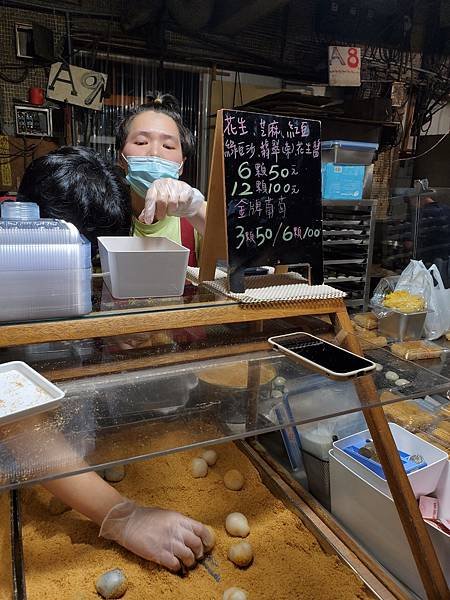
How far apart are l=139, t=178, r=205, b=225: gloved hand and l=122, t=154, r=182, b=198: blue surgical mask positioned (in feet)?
1.67

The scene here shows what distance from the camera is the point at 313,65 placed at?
5.60 meters

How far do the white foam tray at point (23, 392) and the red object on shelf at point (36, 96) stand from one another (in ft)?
13.0

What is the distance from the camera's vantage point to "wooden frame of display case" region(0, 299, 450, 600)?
99cm

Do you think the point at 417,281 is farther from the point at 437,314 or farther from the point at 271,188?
the point at 271,188

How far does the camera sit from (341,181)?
4.09 meters

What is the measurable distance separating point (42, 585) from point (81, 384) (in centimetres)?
73

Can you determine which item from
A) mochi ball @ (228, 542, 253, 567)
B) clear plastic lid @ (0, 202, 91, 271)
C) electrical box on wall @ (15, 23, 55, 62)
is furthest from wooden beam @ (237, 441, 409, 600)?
electrical box on wall @ (15, 23, 55, 62)

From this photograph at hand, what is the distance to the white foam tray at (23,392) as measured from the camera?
86 centimetres

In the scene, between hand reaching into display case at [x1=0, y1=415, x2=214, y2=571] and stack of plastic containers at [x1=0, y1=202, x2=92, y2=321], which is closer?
stack of plastic containers at [x1=0, y1=202, x2=92, y2=321]

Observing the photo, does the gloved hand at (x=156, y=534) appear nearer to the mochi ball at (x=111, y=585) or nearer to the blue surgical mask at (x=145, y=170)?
the mochi ball at (x=111, y=585)

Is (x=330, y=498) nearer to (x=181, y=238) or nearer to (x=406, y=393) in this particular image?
(x=406, y=393)

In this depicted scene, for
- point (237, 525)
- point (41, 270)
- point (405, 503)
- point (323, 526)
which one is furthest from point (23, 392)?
point (323, 526)

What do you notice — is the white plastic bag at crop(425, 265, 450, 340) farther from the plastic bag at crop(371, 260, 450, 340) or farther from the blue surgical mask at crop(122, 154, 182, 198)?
the blue surgical mask at crop(122, 154, 182, 198)

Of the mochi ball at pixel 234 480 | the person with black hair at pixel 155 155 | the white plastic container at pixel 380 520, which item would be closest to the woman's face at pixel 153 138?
the person with black hair at pixel 155 155
